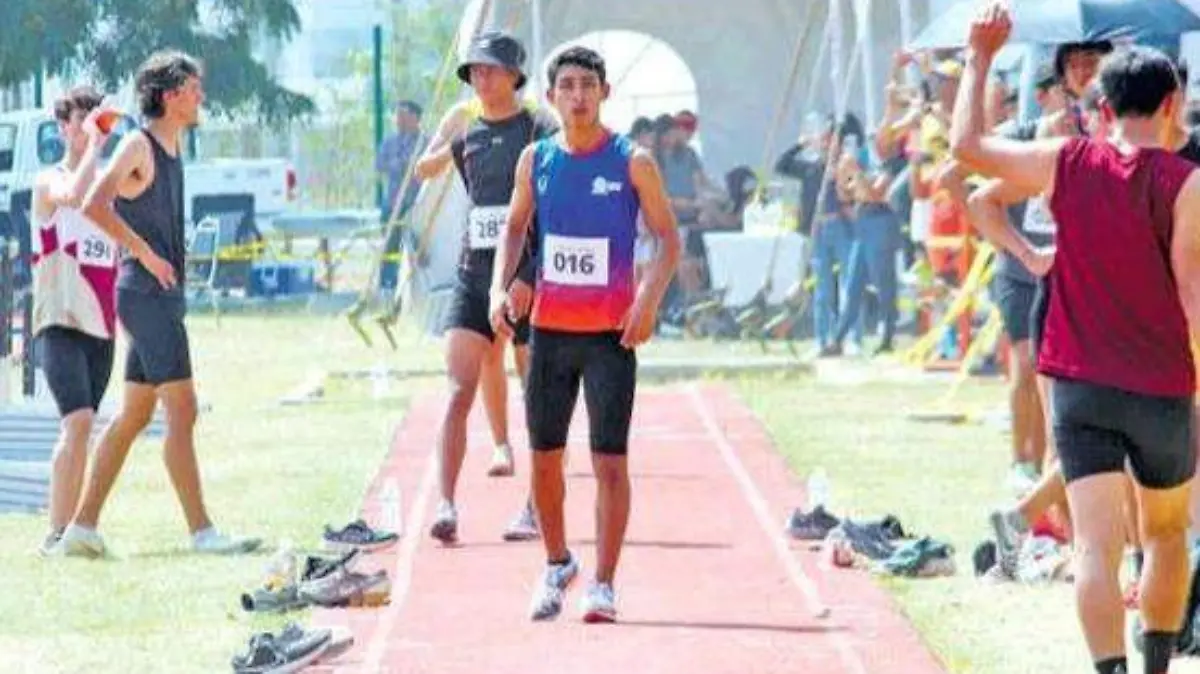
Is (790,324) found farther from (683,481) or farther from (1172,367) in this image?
(1172,367)

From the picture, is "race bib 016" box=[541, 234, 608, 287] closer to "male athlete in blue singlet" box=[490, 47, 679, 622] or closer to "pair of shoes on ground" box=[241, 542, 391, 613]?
"male athlete in blue singlet" box=[490, 47, 679, 622]

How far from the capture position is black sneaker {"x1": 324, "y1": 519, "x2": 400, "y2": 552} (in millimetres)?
14938

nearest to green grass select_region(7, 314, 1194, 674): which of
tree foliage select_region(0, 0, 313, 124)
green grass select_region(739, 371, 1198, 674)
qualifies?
green grass select_region(739, 371, 1198, 674)

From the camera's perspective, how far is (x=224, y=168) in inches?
1949

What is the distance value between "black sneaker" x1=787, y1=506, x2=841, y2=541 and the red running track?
0.10 m

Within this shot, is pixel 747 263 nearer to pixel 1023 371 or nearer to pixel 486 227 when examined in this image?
pixel 1023 371

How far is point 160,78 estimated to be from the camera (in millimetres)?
14969

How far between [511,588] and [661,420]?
8.72 m

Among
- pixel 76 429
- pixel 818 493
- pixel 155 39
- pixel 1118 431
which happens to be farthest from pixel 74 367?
pixel 155 39

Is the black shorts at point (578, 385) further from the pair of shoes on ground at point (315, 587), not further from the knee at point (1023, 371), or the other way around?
the knee at point (1023, 371)

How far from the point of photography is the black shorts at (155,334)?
49.5 feet

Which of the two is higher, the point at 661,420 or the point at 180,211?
the point at 180,211

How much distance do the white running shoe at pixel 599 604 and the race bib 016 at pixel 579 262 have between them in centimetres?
A: 102

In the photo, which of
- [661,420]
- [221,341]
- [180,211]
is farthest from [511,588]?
Result: [221,341]
